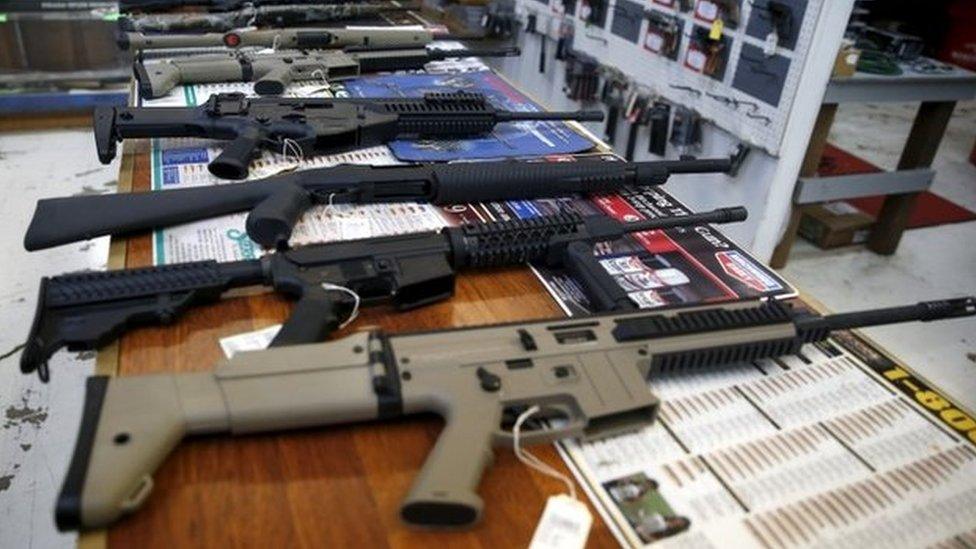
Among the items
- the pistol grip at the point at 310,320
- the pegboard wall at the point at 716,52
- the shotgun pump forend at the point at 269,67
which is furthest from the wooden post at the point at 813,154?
the pistol grip at the point at 310,320

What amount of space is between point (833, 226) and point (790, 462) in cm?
232

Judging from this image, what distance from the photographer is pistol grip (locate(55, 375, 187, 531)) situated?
2.12ft

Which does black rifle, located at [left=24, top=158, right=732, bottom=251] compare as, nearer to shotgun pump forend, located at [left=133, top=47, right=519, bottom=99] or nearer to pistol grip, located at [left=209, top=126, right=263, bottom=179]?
pistol grip, located at [left=209, top=126, right=263, bottom=179]

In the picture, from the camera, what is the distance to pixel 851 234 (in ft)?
9.58

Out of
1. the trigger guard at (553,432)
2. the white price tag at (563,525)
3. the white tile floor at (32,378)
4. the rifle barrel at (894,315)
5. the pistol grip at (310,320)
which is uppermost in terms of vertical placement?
the rifle barrel at (894,315)

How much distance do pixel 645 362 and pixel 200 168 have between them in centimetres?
106

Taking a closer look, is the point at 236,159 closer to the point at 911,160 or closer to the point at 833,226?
the point at 833,226

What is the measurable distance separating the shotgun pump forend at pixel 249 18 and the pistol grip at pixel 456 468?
7.17ft

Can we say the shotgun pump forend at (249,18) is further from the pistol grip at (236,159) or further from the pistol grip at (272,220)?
the pistol grip at (272,220)

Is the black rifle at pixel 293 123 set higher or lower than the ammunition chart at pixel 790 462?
higher

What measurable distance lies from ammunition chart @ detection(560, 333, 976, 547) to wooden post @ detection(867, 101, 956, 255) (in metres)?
2.16

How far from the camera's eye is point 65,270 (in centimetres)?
227

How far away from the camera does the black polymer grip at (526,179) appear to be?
1361mm

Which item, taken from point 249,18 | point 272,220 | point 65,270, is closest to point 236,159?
point 272,220
